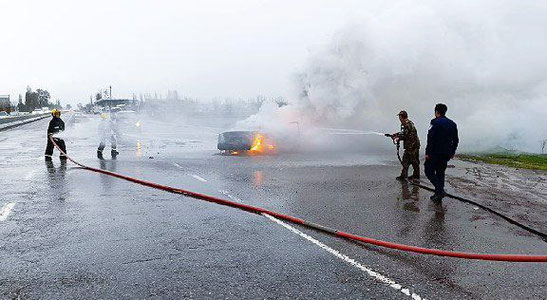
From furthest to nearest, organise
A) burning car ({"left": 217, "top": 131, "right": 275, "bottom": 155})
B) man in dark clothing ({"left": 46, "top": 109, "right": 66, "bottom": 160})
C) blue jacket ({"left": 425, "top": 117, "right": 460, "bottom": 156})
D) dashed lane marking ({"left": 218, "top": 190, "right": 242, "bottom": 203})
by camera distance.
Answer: burning car ({"left": 217, "top": 131, "right": 275, "bottom": 155}), man in dark clothing ({"left": 46, "top": 109, "right": 66, "bottom": 160}), blue jacket ({"left": 425, "top": 117, "right": 460, "bottom": 156}), dashed lane marking ({"left": 218, "top": 190, "right": 242, "bottom": 203})

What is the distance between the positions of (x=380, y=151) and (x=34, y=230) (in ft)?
51.9

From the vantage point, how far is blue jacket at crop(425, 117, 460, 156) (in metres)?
8.33

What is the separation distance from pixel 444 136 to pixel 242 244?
5.08 m

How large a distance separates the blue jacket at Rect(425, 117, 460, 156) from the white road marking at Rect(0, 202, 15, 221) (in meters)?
7.92

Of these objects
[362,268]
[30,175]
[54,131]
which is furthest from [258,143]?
[362,268]

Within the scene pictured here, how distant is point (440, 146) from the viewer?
27.5 ft

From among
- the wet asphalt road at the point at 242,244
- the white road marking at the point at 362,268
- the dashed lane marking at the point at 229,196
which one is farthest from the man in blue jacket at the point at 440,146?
the dashed lane marking at the point at 229,196

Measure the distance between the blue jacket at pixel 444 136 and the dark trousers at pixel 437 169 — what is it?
0.11 m

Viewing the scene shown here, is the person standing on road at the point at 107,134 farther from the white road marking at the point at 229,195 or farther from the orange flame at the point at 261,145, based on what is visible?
the white road marking at the point at 229,195

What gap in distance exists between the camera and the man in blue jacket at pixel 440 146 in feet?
27.4

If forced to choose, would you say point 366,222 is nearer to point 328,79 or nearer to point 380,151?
point 380,151

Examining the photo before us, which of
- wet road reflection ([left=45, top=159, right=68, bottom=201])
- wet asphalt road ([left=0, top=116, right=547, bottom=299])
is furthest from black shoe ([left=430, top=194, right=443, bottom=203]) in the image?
wet road reflection ([left=45, top=159, right=68, bottom=201])

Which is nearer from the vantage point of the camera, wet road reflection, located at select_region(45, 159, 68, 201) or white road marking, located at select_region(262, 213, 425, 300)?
white road marking, located at select_region(262, 213, 425, 300)

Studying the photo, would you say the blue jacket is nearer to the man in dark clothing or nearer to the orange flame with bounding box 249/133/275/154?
the orange flame with bounding box 249/133/275/154
